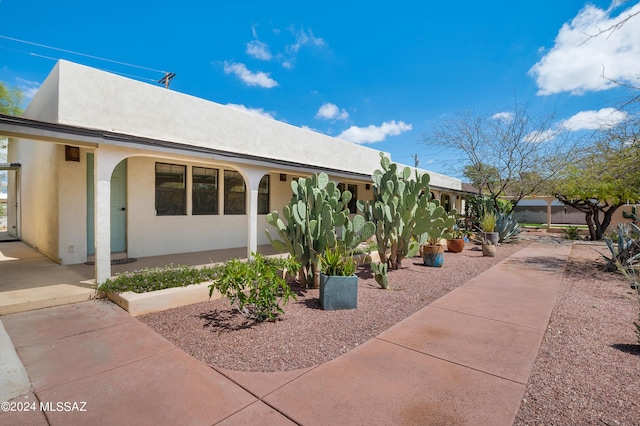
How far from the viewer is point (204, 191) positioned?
9383 millimetres

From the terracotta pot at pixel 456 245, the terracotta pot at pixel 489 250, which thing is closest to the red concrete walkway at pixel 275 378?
the terracotta pot at pixel 489 250

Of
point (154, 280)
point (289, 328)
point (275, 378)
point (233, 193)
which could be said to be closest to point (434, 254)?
point (289, 328)

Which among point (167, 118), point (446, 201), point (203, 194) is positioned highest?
point (167, 118)

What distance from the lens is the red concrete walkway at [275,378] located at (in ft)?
7.75

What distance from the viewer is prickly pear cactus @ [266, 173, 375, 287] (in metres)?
5.69

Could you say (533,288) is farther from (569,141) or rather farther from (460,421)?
(569,141)

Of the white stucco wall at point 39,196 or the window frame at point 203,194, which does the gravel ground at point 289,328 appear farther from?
the white stucco wall at point 39,196

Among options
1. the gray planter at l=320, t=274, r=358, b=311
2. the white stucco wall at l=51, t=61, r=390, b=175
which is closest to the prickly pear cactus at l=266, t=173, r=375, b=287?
the gray planter at l=320, t=274, r=358, b=311

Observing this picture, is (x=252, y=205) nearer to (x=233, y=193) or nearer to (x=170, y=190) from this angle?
(x=170, y=190)

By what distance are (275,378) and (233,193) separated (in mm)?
7981

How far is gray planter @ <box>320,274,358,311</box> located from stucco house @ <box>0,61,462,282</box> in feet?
9.53

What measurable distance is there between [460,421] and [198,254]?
7.98 meters

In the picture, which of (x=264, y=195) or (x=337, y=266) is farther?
(x=264, y=195)

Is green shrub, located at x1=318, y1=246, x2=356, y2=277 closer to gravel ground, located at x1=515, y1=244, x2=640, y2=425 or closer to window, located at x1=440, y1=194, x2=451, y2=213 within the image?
gravel ground, located at x1=515, y1=244, x2=640, y2=425
